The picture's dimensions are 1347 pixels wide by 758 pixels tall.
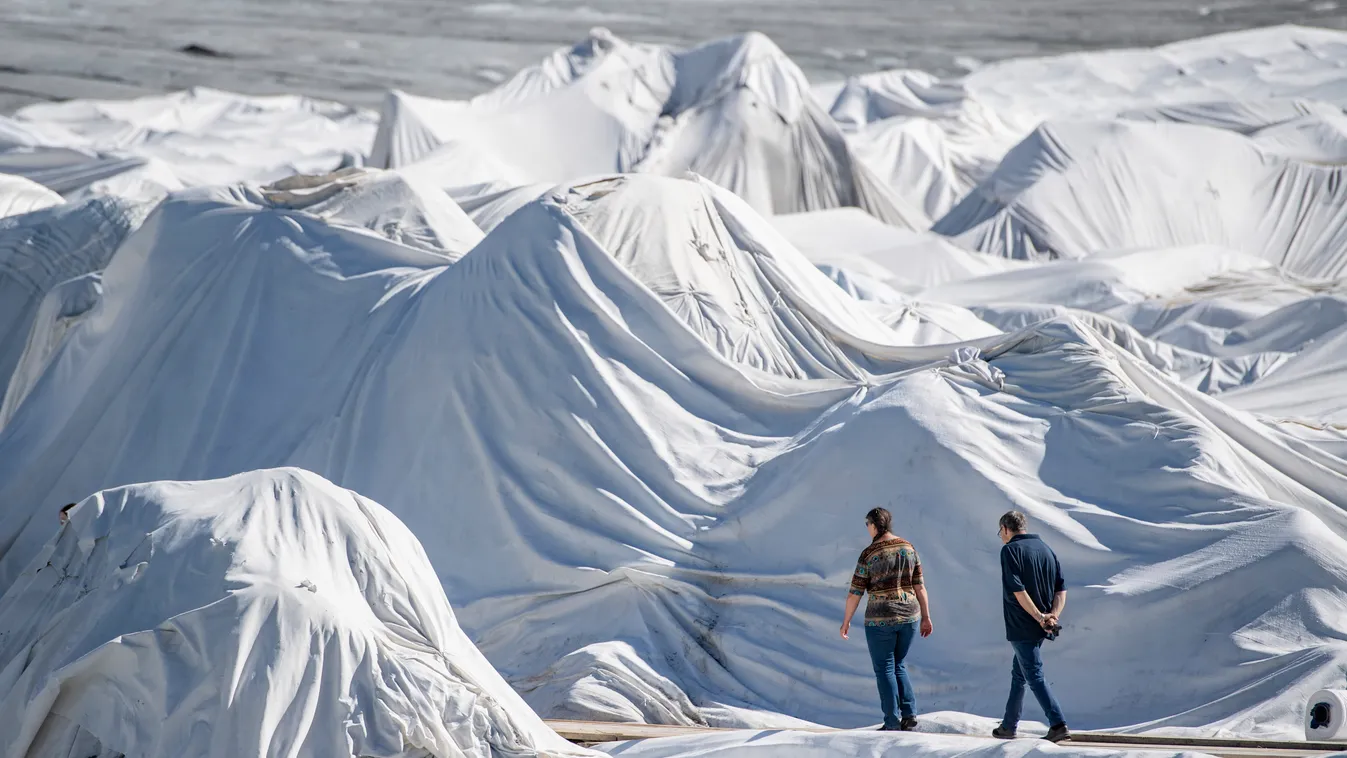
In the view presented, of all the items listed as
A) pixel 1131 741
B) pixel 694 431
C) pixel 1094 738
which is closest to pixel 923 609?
pixel 1094 738

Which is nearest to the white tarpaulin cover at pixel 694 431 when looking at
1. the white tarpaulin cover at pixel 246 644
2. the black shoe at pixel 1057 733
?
the white tarpaulin cover at pixel 246 644

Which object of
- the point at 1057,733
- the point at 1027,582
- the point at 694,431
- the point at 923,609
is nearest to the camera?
the point at 1057,733

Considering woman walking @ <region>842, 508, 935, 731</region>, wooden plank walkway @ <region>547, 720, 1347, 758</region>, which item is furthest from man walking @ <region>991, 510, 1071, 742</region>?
woman walking @ <region>842, 508, 935, 731</region>

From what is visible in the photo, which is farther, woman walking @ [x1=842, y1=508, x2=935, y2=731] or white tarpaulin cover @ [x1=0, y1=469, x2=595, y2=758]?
woman walking @ [x1=842, y1=508, x2=935, y2=731]

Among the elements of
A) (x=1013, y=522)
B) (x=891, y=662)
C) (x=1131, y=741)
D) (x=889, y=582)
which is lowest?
(x=1131, y=741)

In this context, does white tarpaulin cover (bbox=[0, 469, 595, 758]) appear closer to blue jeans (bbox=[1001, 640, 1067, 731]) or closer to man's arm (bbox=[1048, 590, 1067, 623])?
blue jeans (bbox=[1001, 640, 1067, 731])

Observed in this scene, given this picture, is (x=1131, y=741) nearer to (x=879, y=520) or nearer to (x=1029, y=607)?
(x=1029, y=607)
